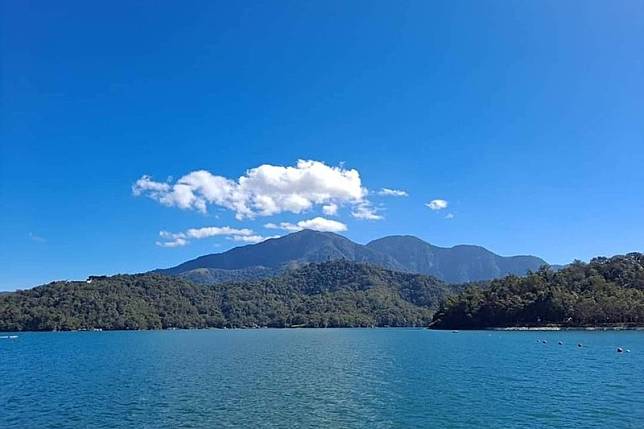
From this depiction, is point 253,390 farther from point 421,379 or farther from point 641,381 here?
point 641,381

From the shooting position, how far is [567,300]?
163m

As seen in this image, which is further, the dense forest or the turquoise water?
the dense forest

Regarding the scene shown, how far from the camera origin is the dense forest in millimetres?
155625

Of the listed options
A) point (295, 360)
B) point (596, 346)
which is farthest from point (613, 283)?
point (295, 360)

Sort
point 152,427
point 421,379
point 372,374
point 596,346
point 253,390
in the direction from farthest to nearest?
point 596,346, point 372,374, point 421,379, point 253,390, point 152,427

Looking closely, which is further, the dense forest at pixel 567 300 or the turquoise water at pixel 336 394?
the dense forest at pixel 567 300

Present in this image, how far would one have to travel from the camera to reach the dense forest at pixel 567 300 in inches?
6127

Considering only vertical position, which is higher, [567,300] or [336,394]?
[567,300]

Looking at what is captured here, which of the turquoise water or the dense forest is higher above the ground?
the dense forest

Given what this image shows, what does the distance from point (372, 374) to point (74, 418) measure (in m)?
31.5

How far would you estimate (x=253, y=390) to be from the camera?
155 ft

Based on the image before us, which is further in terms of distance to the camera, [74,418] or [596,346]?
[596,346]

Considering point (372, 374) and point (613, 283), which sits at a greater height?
point (613, 283)

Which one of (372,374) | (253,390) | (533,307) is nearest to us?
(253,390)
